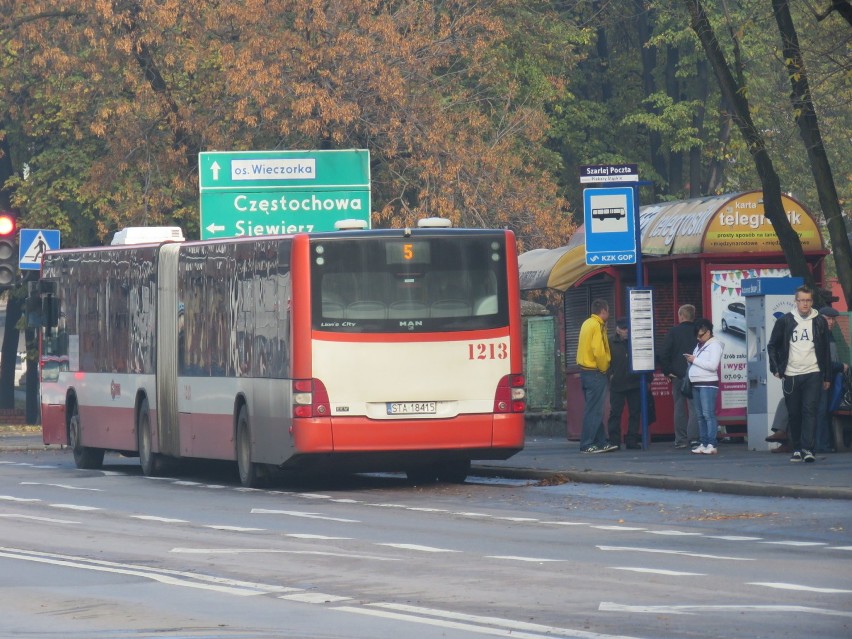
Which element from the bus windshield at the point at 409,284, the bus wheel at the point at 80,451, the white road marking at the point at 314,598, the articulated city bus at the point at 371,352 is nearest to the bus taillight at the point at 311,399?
the articulated city bus at the point at 371,352

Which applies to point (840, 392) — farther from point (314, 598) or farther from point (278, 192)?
point (278, 192)

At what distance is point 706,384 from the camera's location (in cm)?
2284

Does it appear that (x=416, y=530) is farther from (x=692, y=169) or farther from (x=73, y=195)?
(x=692, y=169)

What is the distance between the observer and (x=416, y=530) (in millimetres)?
15320

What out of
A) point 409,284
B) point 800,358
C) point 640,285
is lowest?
point 800,358

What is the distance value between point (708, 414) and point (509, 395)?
11.3ft

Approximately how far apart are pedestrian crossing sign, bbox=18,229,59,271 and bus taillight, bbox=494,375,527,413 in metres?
15.2

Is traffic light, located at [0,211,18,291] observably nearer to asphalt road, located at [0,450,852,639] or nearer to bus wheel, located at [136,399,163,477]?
bus wheel, located at [136,399,163,477]

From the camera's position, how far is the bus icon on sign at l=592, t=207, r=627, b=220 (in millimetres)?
23500

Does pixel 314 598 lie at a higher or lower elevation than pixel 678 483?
lower

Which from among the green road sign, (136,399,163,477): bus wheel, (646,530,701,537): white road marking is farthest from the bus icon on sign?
the green road sign

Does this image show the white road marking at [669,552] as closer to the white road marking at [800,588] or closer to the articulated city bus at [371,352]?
the white road marking at [800,588]

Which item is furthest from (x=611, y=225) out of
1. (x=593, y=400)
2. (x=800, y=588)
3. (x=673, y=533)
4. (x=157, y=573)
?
(x=800, y=588)

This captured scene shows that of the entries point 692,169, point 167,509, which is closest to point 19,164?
point 692,169
